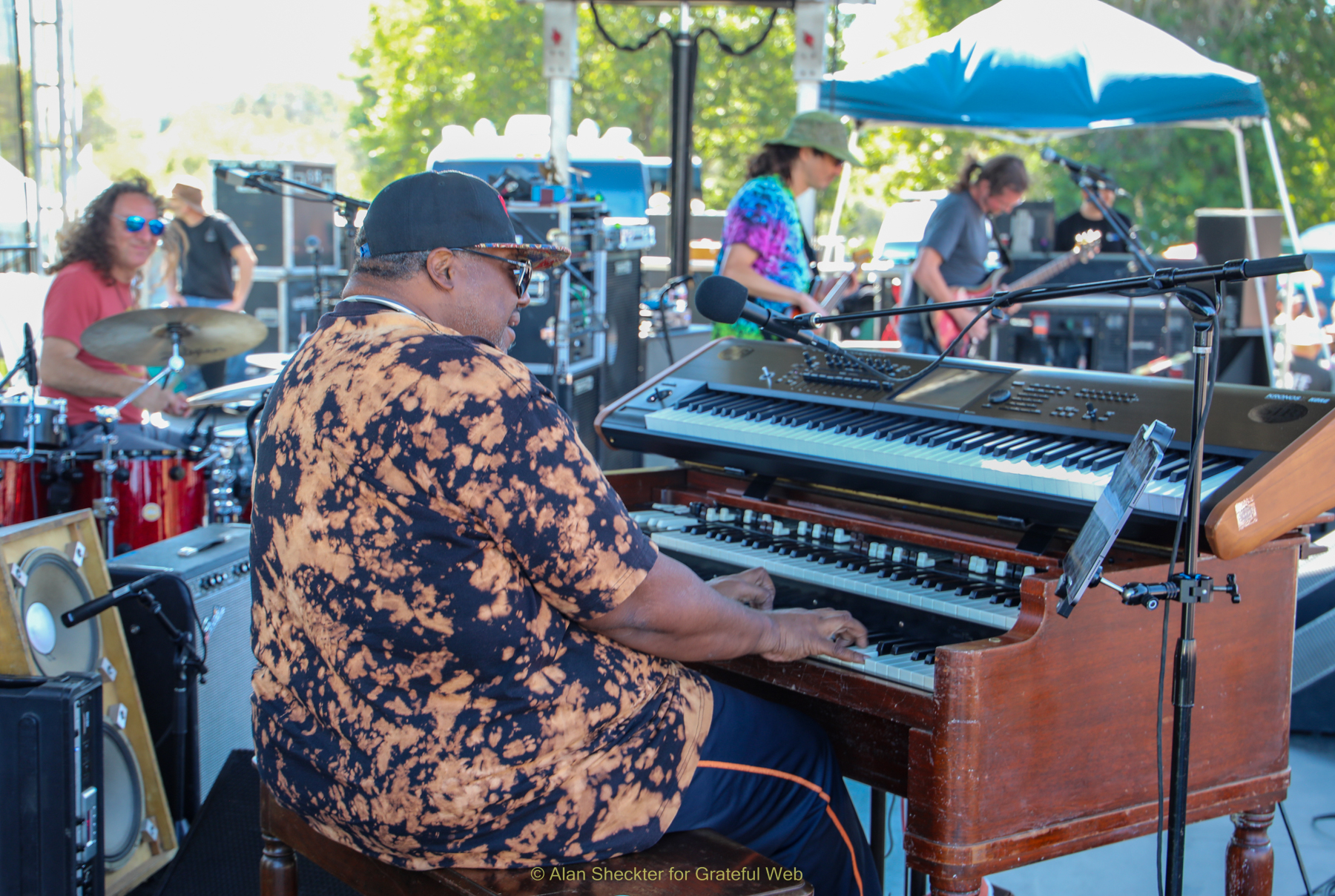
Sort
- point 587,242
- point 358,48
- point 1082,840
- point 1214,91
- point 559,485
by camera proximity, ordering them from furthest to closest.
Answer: point 358,48 → point 1214,91 → point 587,242 → point 1082,840 → point 559,485

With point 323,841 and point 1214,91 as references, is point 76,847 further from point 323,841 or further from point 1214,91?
point 1214,91

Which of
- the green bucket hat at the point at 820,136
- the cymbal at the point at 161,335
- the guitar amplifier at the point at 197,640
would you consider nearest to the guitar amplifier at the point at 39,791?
the guitar amplifier at the point at 197,640

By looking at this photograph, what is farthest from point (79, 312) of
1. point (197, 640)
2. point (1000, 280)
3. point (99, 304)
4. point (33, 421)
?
point (1000, 280)

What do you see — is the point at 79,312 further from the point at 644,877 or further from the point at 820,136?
the point at 644,877

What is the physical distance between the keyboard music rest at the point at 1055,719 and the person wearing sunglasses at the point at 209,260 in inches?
290

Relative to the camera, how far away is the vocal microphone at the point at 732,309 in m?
2.20

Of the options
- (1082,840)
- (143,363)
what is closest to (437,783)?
(1082,840)

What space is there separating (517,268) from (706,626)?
65 centimetres

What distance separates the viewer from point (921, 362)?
8.87ft

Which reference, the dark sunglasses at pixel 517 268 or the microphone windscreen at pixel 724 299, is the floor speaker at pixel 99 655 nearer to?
the dark sunglasses at pixel 517 268

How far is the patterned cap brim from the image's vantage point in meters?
1.78

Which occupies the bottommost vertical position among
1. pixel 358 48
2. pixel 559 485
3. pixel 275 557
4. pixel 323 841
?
pixel 323 841

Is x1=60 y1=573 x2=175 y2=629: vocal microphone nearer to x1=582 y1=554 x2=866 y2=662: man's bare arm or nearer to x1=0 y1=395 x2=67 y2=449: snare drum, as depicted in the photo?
x1=0 y1=395 x2=67 y2=449: snare drum

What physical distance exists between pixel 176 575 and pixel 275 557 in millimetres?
1568
